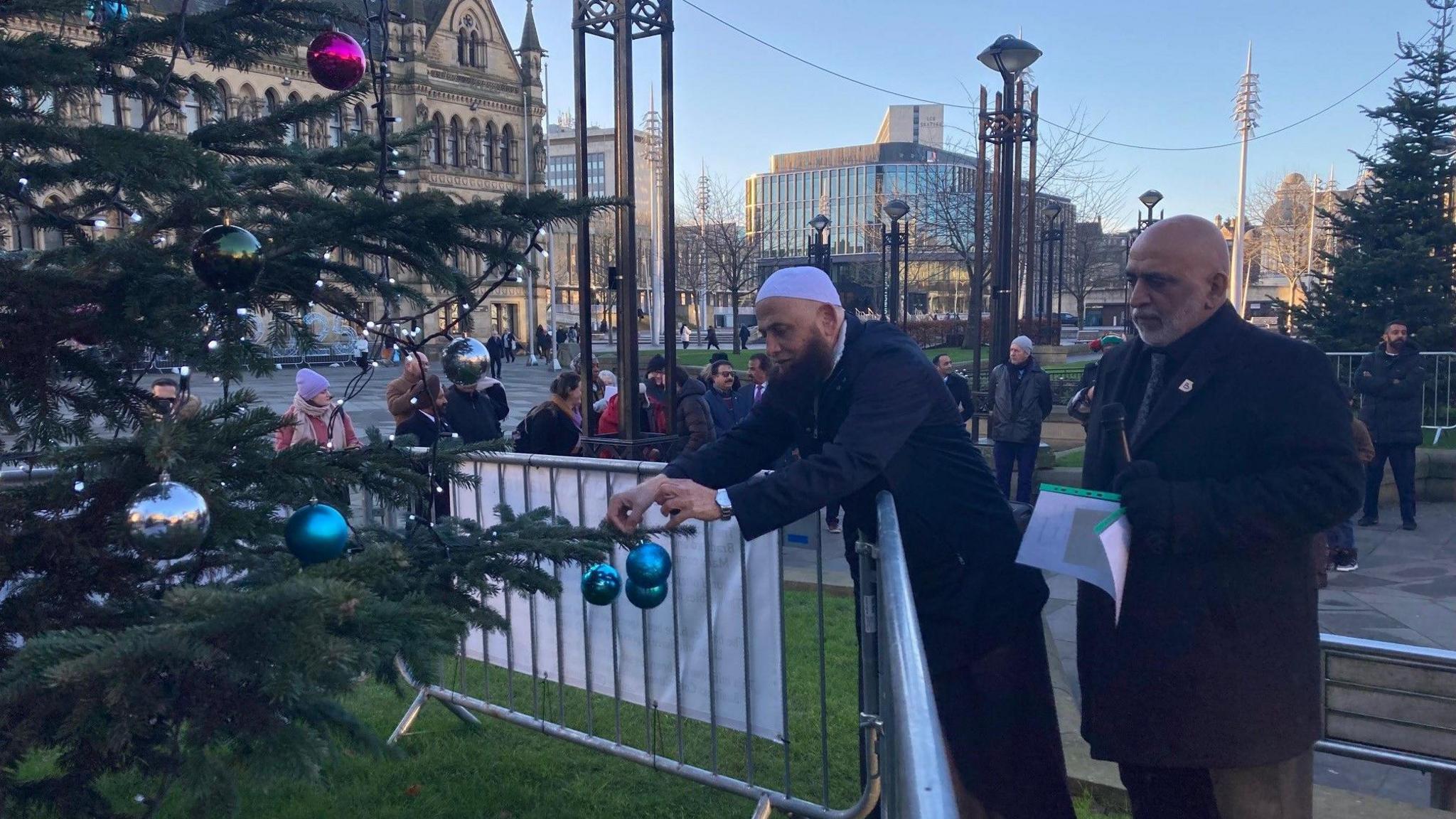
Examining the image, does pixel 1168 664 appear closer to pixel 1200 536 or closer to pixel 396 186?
pixel 1200 536

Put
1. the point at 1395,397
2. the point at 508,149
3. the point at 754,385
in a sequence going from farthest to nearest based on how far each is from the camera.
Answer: the point at 508,149 → the point at 754,385 → the point at 1395,397

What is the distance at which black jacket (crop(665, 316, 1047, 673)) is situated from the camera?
2.67 metres

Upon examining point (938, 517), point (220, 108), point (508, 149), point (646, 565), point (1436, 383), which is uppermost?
point (508, 149)

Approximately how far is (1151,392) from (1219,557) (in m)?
0.48

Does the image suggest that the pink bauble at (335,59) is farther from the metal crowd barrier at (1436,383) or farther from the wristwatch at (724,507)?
the metal crowd barrier at (1436,383)

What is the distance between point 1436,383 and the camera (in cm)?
1422

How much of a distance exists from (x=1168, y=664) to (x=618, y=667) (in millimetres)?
2413

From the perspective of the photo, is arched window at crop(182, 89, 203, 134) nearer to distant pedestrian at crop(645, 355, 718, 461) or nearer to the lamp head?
distant pedestrian at crop(645, 355, 718, 461)

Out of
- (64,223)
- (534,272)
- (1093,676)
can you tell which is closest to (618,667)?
(534,272)

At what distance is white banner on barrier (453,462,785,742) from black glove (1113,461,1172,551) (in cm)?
158

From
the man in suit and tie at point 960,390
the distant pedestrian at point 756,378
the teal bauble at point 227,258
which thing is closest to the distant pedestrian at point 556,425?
the distant pedestrian at point 756,378

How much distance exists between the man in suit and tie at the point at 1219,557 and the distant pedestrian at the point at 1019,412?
8663 mm

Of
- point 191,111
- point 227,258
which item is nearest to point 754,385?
point 191,111

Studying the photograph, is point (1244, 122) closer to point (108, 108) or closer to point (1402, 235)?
point (1402, 235)
